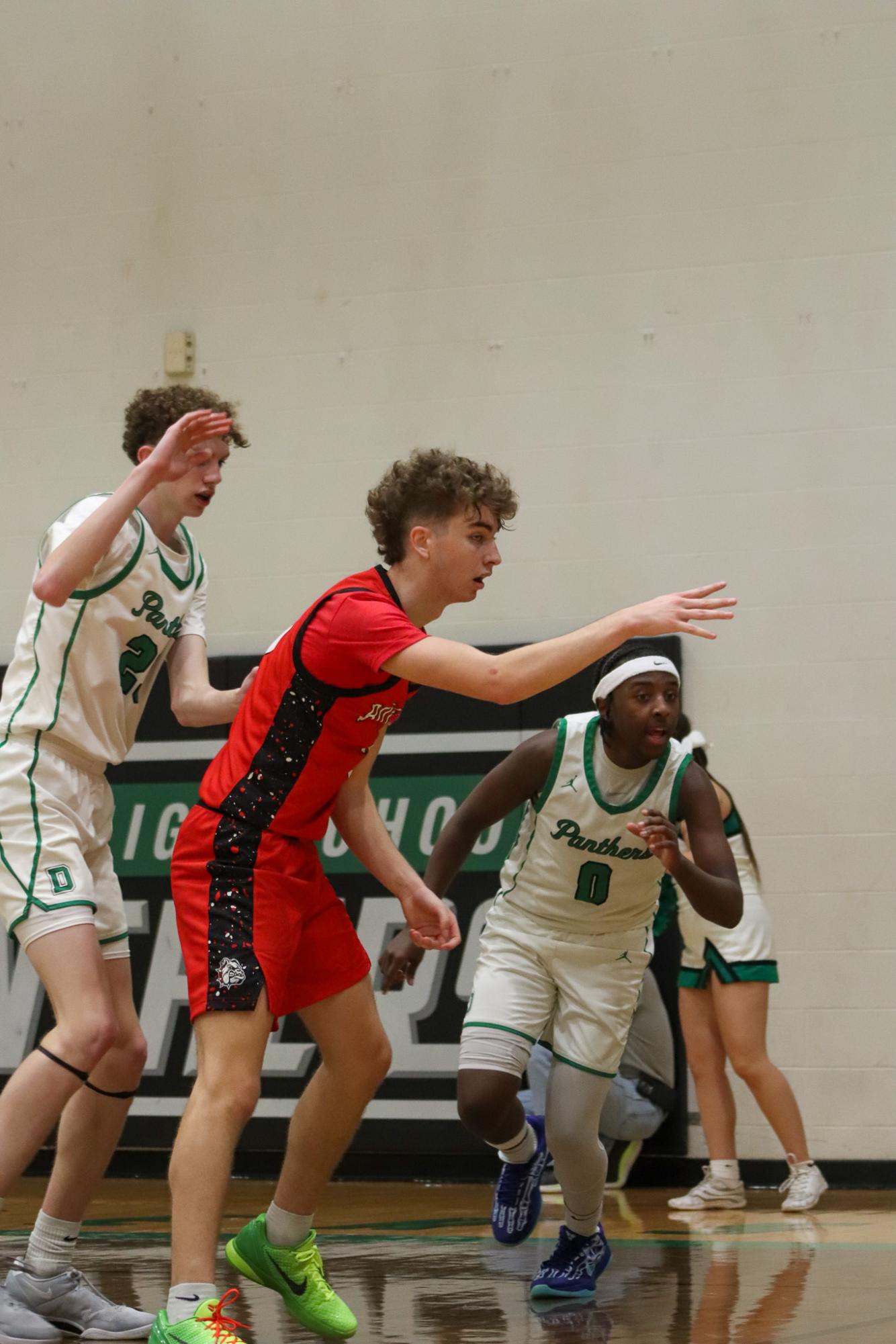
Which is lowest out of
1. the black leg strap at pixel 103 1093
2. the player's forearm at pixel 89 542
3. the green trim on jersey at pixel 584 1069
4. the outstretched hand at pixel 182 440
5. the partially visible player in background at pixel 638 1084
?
the partially visible player in background at pixel 638 1084

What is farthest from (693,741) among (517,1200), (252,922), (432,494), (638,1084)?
(252,922)

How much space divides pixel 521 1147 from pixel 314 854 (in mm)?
1276

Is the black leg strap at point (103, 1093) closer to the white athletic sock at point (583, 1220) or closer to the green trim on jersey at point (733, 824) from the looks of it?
the white athletic sock at point (583, 1220)

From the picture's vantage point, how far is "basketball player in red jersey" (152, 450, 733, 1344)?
295cm

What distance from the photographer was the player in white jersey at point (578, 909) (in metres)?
3.90

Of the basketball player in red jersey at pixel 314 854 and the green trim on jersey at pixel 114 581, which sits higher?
the green trim on jersey at pixel 114 581

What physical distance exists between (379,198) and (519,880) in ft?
14.6

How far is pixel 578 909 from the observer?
409 cm

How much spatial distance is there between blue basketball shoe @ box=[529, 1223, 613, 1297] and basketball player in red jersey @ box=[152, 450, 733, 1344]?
669 millimetres

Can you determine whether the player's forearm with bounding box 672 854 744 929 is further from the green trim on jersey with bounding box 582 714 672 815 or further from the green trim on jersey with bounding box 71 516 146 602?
the green trim on jersey with bounding box 71 516 146 602

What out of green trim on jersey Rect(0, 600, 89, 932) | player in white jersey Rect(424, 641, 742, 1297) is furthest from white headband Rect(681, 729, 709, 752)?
green trim on jersey Rect(0, 600, 89, 932)

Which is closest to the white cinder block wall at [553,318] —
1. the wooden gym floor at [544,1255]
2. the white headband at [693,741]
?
the white headband at [693,741]

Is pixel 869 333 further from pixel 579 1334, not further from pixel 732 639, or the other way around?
pixel 579 1334

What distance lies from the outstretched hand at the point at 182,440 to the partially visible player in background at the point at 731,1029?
3200 mm
